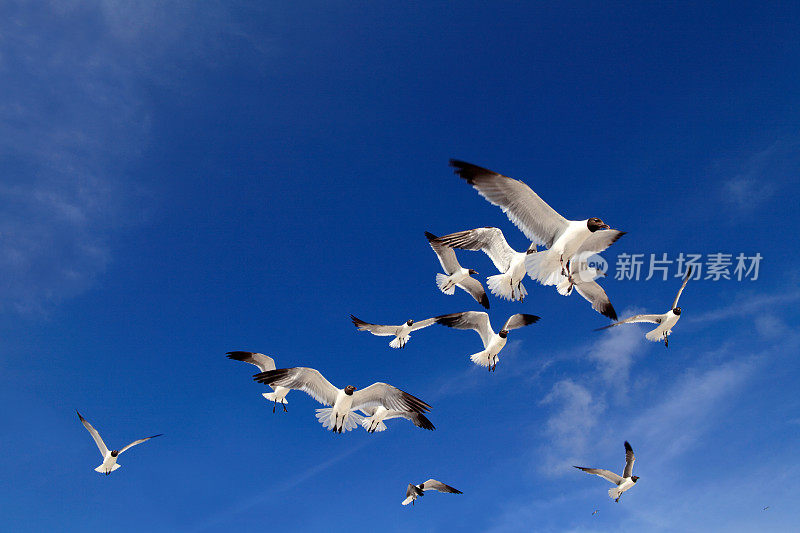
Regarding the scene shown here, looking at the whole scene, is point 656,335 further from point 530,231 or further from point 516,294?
point 530,231

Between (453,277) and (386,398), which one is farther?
(453,277)

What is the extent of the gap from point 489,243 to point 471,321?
2.54 metres

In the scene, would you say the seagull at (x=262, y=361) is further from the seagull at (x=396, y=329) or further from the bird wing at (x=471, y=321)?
the bird wing at (x=471, y=321)

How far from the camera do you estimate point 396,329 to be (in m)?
17.0

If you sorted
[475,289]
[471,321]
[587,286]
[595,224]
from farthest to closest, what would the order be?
[475,289], [471,321], [587,286], [595,224]

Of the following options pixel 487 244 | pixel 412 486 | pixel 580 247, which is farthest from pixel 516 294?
pixel 412 486

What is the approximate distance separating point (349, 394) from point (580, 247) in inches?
279

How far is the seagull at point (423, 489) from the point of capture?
62.4ft

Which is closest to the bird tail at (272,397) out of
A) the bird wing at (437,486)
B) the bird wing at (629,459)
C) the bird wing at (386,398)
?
the bird wing at (386,398)

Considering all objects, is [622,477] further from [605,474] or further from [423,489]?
[423,489]

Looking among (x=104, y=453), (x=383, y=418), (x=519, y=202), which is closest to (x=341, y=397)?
(x=383, y=418)

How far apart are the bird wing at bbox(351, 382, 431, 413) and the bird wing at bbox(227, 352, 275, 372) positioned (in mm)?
4139

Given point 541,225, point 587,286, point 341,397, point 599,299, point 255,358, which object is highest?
point 255,358

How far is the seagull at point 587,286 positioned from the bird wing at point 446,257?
424 cm
